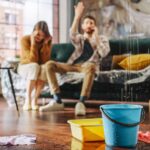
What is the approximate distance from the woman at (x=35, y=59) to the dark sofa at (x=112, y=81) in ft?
0.51

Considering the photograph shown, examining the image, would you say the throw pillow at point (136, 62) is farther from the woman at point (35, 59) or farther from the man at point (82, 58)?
the woman at point (35, 59)

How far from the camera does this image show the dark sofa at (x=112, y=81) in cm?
271

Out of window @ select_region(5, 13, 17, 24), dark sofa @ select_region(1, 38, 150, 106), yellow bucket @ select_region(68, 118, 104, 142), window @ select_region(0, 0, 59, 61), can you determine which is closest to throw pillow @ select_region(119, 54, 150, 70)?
dark sofa @ select_region(1, 38, 150, 106)

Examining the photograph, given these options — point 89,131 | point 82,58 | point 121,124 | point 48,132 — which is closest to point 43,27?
point 82,58

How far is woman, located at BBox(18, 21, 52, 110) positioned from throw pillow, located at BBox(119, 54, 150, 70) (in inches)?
23.5

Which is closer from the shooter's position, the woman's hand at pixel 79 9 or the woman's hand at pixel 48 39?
the woman's hand at pixel 48 39

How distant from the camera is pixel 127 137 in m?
1.22

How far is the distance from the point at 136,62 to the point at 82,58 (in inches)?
16.1

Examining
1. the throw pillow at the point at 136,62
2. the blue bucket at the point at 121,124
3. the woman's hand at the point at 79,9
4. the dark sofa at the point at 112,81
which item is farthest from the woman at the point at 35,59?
the blue bucket at the point at 121,124

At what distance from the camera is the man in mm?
2641

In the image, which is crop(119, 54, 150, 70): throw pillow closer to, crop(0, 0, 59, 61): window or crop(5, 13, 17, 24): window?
crop(0, 0, 59, 61): window

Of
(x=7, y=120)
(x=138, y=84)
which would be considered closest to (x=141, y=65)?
(x=138, y=84)

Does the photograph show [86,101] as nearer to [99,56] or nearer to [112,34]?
[99,56]

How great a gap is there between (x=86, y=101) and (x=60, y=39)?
0.65 m
